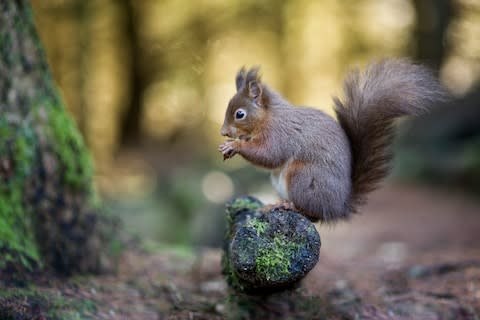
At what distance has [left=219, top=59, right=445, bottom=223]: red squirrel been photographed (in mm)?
2885

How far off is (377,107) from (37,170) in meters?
2.12

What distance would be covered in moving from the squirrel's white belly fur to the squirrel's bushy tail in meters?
0.41

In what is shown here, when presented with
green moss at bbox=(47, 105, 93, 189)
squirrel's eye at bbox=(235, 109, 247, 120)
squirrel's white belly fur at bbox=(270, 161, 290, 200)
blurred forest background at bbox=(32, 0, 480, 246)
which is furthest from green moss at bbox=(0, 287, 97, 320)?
blurred forest background at bbox=(32, 0, 480, 246)

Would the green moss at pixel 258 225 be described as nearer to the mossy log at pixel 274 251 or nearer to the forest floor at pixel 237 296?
the mossy log at pixel 274 251

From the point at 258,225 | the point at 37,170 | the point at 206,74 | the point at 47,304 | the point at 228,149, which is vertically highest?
the point at 206,74

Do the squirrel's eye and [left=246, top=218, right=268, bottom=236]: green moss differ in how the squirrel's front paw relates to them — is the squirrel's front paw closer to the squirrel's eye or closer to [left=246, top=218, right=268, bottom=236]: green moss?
the squirrel's eye

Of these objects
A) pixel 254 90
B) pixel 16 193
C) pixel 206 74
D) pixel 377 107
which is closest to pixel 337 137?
pixel 377 107

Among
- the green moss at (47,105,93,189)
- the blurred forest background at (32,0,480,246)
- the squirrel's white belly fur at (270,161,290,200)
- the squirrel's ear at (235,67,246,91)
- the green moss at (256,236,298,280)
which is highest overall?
the blurred forest background at (32,0,480,246)

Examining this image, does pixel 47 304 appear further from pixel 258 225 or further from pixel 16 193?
pixel 258 225

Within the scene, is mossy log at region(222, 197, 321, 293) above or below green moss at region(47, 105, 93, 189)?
below

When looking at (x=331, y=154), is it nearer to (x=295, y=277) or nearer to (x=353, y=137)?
(x=353, y=137)

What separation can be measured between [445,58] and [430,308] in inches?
298

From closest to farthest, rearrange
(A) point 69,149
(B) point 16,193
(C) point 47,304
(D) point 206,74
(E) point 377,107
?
(C) point 47,304 → (E) point 377,107 → (B) point 16,193 → (A) point 69,149 → (D) point 206,74

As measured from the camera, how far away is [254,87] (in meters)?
3.22
